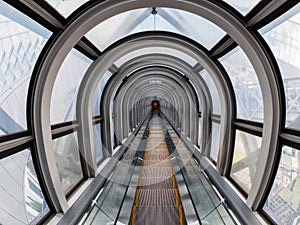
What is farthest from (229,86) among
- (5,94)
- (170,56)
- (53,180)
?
(5,94)

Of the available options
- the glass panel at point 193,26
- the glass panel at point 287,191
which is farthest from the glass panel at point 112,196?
the glass panel at point 193,26

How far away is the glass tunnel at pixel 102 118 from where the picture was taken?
3.05 metres

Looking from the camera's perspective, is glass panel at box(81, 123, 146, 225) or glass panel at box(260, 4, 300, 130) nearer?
glass panel at box(260, 4, 300, 130)

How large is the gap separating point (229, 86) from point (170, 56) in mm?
2832

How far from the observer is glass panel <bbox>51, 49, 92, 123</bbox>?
4477mm

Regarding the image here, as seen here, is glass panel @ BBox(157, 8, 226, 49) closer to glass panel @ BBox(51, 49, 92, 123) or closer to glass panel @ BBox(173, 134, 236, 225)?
glass panel @ BBox(51, 49, 92, 123)

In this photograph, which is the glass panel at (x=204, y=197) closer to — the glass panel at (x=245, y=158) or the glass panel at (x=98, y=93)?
the glass panel at (x=245, y=158)

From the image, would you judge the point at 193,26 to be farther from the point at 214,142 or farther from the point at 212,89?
the point at 214,142

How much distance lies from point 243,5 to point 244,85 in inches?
82.9

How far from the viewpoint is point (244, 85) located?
4.98 meters

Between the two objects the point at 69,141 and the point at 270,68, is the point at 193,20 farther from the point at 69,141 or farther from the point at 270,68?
the point at 69,141

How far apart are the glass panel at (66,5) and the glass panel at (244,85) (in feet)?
9.37

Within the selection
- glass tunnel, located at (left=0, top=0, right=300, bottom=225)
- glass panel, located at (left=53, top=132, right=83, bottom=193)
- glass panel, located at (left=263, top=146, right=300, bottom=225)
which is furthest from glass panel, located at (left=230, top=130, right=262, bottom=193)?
glass panel, located at (left=53, top=132, right=83, bottom=193)

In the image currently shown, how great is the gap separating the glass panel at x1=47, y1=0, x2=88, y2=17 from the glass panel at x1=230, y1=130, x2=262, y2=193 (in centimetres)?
360
